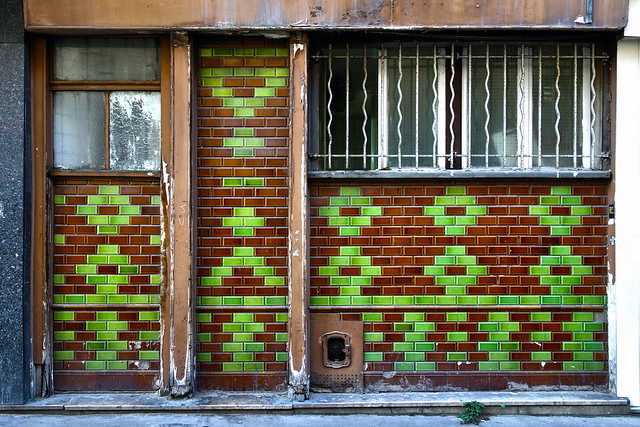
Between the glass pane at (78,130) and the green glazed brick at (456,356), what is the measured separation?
358cm

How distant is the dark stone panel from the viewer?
507 cm

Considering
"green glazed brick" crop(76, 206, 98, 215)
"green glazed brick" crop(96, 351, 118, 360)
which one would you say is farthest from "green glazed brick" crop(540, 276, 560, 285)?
"green glazed brick" crop(76, 206, 98, 215)

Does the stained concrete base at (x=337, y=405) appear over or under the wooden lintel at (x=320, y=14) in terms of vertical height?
under

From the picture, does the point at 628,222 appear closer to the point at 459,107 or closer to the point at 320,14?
the point at 459,107

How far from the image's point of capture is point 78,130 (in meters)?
5.38

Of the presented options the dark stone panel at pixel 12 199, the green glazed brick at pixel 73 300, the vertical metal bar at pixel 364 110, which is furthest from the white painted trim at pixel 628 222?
the dark stone panel at pixel 12 199

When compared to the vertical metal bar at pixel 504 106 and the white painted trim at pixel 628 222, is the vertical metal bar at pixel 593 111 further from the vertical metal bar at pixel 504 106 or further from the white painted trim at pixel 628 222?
the vertical metal bar at pixel 504 106

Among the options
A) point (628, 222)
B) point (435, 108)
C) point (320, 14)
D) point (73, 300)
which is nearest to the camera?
point (320, 14)

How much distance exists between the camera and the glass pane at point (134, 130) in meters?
5.36

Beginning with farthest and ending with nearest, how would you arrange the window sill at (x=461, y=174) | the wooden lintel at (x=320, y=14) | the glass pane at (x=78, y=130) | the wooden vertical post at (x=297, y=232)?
1. the glass pane at (x=78, y=130)
2. the window sill at (x=461, y=174)
3. the wooden vertical post at (x=297, y=232)
4. the wooden lintel at (x=320, y=14)

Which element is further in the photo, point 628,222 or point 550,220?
point 550,220

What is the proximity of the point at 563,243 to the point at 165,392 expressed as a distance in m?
3.80

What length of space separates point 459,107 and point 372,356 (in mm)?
2408

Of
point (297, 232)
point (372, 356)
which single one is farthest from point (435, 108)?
point (372, 356)
